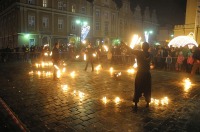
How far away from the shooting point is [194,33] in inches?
1078

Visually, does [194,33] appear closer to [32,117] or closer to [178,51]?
[178,51]

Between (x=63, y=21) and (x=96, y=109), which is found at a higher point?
(x=63, y=21)

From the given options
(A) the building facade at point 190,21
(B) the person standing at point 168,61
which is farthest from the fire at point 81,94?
(A) the building facade at point 190,21

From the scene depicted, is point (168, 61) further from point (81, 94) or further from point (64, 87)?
point (81, 94)

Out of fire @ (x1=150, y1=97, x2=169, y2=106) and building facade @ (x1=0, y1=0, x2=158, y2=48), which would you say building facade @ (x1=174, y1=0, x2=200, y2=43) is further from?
fire @ (x1=150, y1=97, x2=169, y2=106)

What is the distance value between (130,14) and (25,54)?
32.9m

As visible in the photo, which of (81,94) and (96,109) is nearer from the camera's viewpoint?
(96,109)

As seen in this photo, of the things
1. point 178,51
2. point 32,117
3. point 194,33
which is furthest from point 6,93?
point 194,33

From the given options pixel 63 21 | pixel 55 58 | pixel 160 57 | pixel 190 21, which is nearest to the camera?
pixel 55 58

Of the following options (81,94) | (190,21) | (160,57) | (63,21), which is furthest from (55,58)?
(63,21)

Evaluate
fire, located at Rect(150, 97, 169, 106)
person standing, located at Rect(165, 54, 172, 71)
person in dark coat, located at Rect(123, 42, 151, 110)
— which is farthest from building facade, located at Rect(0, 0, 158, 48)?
person in dark coat, located at Rect(123, 42, 151, 110)

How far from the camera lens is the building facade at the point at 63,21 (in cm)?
3428

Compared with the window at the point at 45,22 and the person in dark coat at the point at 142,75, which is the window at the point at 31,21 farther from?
the person in dark coat at the point at 142,75

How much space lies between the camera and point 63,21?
39.4 metres
